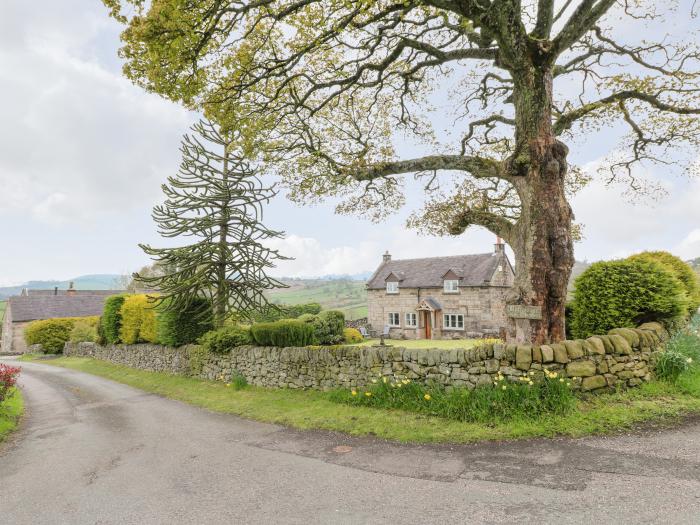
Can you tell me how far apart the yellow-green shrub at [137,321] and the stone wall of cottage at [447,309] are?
22.7 metres

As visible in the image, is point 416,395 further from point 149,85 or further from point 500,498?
point 149,85

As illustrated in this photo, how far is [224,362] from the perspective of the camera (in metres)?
13.6

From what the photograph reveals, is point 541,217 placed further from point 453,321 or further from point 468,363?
point 453,321

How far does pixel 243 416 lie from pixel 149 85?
8.18m

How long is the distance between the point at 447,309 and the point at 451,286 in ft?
6.94

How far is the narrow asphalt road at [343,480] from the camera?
433 cm

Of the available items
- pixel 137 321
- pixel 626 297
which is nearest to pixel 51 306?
pixel 137 321

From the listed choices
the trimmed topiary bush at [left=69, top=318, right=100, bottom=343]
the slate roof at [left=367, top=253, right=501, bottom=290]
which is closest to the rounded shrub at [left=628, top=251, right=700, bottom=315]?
the slate roof at [left=367, top=253, right=501, bottom=290]

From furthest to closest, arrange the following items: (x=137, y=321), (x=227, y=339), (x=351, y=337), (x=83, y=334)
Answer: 1. (x=83, y=334)
2. (x=351, y=337)
3. (x=137, y=321)
4. (x=227, y=339)

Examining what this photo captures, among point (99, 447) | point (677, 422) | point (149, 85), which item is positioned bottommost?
point (99, 447)

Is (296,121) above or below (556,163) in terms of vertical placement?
above

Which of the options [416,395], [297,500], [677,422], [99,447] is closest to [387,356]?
[416,395]

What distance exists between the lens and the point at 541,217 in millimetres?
8570

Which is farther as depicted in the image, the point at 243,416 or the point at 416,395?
the point at 243,416
